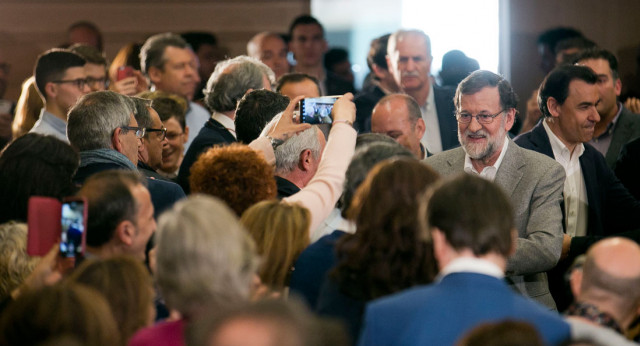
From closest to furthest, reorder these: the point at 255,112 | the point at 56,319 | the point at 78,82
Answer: the point at 56,319 < the point at 255,112 < the point at 78,82

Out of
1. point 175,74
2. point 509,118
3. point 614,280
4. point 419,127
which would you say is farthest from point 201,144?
point 614,280

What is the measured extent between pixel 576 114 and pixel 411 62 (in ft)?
4.95

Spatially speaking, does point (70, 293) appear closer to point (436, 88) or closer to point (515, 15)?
point (436, 88)

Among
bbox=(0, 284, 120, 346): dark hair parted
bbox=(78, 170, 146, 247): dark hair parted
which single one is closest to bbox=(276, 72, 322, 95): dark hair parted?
bbox=(78, 170, 146, 247): dark hair parted

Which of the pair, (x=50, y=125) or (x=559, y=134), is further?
(x=50, y=125)

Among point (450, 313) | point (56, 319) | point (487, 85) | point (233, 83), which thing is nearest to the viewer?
point (56, 319)

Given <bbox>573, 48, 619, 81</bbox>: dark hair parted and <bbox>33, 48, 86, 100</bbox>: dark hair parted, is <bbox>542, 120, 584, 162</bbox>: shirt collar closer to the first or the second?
<bbox>573, 48, 619, 81</bbox>: dark hair parted

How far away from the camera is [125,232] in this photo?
3166mm

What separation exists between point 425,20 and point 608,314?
20.5 feet

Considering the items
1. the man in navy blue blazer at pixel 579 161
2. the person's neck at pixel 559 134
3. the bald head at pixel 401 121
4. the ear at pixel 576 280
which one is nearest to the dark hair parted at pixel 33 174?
the ear at pixel 576 280

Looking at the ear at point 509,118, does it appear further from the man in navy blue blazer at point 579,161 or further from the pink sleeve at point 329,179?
the pink sleeve at point 329,179

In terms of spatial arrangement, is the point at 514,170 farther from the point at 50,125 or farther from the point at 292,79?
the point at 50,125

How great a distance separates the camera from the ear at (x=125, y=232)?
3.16 m

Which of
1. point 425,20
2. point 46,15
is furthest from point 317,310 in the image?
point 46,15
